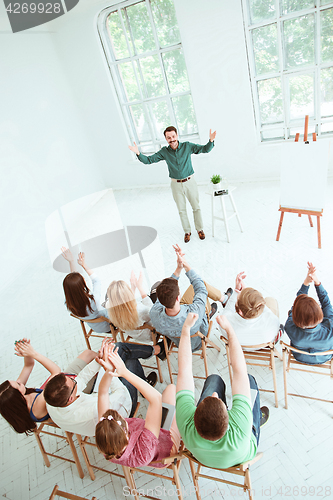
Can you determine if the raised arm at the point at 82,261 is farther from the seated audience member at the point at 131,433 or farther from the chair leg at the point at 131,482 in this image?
the chair leg at the point at 131,482

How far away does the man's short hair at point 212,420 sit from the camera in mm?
1353

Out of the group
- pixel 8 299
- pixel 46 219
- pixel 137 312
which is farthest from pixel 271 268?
pixel 8 299

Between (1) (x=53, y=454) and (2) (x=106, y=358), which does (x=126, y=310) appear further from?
(1) (x=53, y=454)

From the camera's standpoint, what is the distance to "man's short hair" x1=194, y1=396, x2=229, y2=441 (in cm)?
135

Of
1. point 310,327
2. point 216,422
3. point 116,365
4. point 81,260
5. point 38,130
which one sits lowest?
point 310,327

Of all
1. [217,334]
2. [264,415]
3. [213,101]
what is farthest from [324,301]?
[213,101]

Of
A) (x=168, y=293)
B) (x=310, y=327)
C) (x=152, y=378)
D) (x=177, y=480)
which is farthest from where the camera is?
(x=152, y=378)

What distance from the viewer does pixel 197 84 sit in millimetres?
5184

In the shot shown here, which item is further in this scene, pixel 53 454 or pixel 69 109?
pixel 53 454

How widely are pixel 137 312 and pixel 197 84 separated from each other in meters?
4.21

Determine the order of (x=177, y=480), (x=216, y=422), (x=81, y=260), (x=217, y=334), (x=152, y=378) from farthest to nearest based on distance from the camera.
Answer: (x=217, y=334) < (x=152, y=378) < (x=81, y=260) < (x=177, y=480) < (x=216, y=422)

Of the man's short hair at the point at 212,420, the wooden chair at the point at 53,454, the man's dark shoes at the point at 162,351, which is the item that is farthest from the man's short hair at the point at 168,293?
the wooden chair at the point at 53,454

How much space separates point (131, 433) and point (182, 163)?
311 centimetres

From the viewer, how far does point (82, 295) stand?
239 cm
